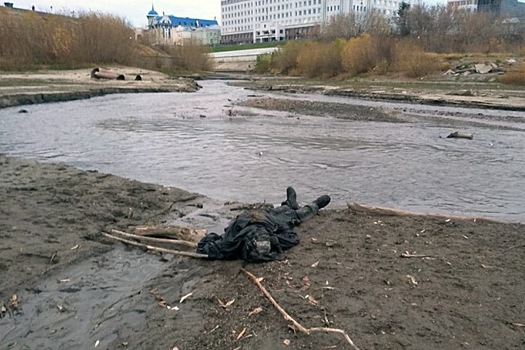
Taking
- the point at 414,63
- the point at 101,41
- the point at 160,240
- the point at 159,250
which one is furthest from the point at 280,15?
the point at 159,250

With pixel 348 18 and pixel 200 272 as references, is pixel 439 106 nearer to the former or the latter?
pixel 200 272

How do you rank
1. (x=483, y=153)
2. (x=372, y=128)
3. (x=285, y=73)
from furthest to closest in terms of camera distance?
(x=285, y=73) < (x=372, y=128) < (x=483, y=153)

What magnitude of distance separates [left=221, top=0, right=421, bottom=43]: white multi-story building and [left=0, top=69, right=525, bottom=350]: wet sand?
12346cm

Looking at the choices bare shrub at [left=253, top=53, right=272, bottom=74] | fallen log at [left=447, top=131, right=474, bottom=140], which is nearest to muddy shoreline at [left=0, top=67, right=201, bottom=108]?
fallen log at [left=447, top=131, right=474, bottom=140]

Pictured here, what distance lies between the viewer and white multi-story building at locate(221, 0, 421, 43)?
13838 cm

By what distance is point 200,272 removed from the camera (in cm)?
657

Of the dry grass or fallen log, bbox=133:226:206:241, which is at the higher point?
the dry grass

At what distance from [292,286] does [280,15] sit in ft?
515

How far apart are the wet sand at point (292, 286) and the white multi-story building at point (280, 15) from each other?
405 ft

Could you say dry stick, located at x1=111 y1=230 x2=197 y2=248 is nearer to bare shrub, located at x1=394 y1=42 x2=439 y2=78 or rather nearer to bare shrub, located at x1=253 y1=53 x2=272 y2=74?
bare shrub, located at x1=394 y1=42 x2=439 y2=78

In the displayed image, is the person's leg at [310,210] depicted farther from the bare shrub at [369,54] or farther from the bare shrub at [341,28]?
the bare shrub at [341,28]

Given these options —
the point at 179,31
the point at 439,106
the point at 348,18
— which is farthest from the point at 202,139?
the point at 179,31

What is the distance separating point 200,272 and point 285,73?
281 ft

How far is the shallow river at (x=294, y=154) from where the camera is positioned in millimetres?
11484
